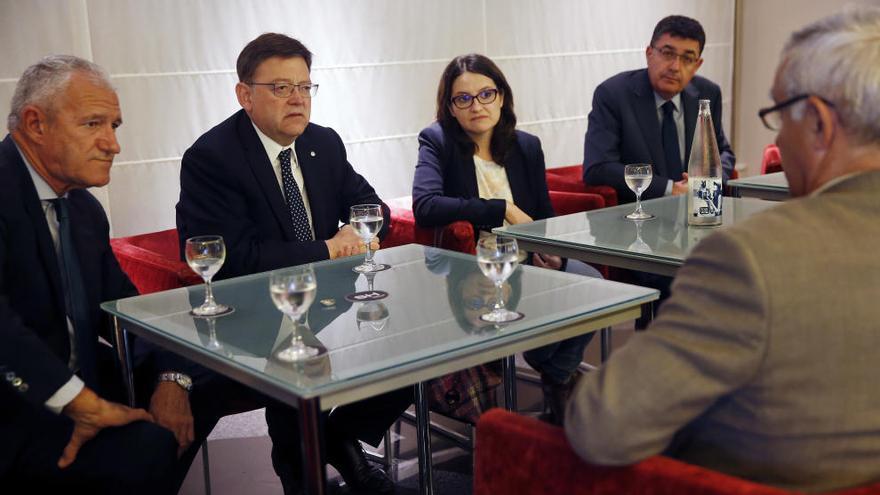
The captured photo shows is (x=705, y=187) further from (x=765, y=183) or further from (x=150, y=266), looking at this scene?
(x=150, y=266)

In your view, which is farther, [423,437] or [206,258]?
[423,437]

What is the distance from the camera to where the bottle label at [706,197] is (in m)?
3.06

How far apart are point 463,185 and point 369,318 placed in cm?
176

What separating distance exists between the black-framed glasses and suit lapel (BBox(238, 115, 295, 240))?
93 cm

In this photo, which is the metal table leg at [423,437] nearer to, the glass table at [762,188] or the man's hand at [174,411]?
the man's hand at [174,411]

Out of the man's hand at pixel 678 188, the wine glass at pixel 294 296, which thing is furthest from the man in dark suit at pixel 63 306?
the man's hand at pixel 678 188

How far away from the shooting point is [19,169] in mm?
2377

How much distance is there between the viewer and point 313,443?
1.78 m

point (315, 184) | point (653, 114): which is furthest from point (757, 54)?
point (315, 184)

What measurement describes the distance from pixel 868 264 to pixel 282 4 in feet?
12.6

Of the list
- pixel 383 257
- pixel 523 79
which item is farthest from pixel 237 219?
pixel 523 79

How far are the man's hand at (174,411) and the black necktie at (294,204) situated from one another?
90 cm

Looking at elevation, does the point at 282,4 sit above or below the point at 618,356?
above

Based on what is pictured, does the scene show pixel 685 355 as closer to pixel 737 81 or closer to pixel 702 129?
pixel 702 129
